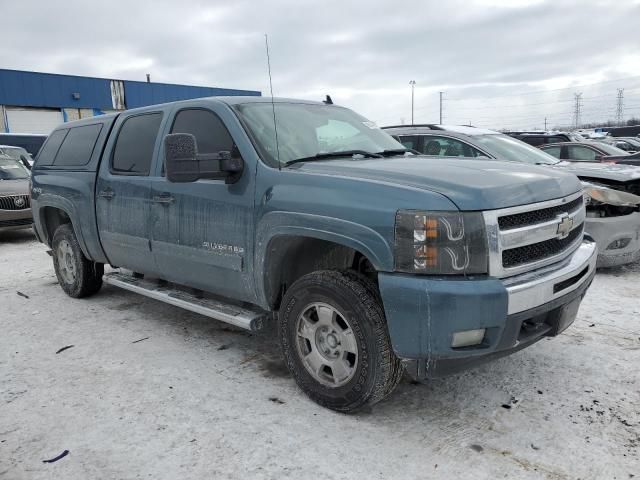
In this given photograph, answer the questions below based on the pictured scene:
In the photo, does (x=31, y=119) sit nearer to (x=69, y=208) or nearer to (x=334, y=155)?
(x=69, y=208)

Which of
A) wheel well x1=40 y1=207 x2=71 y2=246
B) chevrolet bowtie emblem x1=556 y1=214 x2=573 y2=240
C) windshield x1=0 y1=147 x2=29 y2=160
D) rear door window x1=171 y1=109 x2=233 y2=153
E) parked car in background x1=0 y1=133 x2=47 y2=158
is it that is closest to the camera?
chevrolet bowtie emblem x1=556 y1=214 x2=573 y2=240

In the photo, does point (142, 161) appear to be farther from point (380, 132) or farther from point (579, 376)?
point (579, 376)

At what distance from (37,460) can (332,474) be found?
1525 millimetres

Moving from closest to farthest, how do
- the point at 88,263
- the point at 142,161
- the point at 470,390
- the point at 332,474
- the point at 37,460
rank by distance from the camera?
the point at 332,474 → the point at 37,460 → the point at 470,390 → the point at 142,161 → the point at 88,263

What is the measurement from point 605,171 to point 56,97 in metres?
33.8

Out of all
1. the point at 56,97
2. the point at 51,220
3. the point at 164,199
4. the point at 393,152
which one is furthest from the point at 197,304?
the point at 56,97

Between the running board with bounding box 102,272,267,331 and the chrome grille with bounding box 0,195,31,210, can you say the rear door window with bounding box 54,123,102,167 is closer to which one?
the running board with bounding box 102,272,267,331

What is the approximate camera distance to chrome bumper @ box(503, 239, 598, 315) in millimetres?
2600

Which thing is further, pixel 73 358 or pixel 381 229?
pixel 73 358

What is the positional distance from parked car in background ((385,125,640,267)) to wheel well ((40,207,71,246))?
457cm

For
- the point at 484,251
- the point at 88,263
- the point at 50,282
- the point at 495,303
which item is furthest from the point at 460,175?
the point at 50,282

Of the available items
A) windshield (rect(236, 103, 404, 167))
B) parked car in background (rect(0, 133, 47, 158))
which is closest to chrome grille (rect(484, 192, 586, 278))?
windshield (rect(236, 103, 404, 167))

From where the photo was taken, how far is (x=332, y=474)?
2521 mm

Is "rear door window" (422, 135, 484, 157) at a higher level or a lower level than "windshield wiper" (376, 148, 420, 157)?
lower
